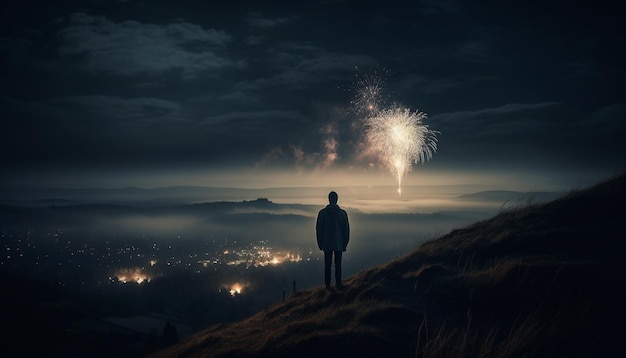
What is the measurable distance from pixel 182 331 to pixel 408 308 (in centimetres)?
8994

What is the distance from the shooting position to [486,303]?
364 inches

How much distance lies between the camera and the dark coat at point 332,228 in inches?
528

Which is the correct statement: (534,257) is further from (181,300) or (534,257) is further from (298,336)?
(181,300)

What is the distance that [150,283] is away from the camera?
176m

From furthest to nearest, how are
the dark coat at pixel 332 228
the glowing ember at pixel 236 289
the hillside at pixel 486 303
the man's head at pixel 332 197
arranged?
the glowing ember at pixel 236 289, the man's head at pixel 332 197, the dark coat at pixel 332 228, the hillside at pixel 486 303

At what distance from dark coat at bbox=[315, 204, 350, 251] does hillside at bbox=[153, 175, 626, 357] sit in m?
1.72

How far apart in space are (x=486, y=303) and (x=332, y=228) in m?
5.93

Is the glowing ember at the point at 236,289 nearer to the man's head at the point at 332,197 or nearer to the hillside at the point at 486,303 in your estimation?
the man's head at the point at 332,197

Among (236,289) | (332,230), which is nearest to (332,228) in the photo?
(332,230)

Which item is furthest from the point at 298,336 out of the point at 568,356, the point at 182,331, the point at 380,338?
the point at 182,331

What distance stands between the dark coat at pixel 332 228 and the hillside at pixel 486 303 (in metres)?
1.72

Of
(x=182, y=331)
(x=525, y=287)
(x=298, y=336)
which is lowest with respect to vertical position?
(x=182, y=331)

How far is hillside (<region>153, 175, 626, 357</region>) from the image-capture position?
717 cm

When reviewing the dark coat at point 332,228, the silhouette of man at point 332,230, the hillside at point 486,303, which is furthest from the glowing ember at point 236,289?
the hillside at point 486,303
